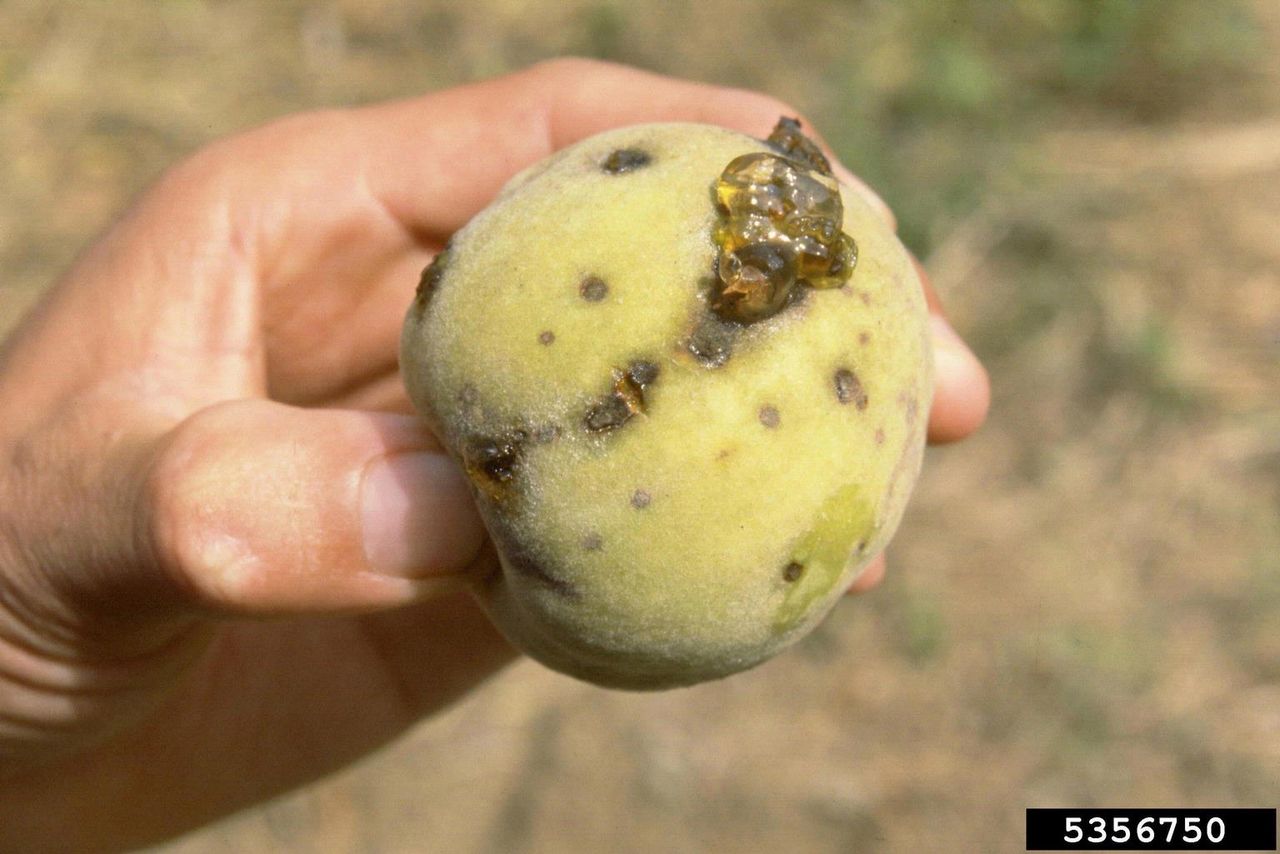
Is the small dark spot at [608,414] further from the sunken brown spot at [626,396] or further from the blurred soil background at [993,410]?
the blurred soil background at [993,410]

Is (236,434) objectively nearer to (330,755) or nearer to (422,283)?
(422,283)

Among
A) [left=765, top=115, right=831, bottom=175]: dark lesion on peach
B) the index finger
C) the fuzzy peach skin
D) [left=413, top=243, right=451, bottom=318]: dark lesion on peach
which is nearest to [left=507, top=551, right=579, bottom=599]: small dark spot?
the fuzzy peach skin

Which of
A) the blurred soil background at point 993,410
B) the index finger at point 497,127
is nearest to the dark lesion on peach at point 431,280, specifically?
the index finger at point 497,127

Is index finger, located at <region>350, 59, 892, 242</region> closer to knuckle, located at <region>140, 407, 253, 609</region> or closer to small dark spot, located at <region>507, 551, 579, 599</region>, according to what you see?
knuckle, located at <region>140, 407, 253, 609</region>

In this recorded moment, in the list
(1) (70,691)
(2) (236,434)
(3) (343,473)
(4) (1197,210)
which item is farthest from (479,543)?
(4) (1197,210)

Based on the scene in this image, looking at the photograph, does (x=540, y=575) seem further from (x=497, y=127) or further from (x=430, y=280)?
(x=497, y=127)

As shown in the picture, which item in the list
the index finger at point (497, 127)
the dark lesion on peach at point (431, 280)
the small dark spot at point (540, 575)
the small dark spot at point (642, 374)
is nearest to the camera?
the small dark spot at point (642, 374)
